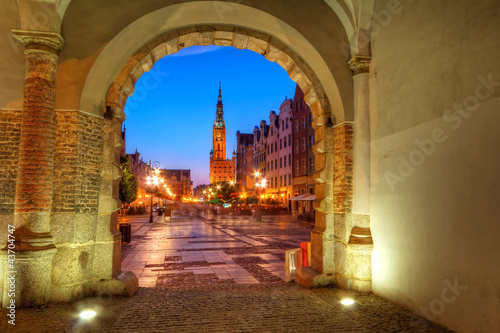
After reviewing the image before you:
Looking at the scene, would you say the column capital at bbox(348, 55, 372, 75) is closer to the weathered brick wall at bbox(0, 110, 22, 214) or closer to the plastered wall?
the plastered wall

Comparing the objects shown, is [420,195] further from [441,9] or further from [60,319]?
[60,319]

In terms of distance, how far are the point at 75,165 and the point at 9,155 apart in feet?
4.01

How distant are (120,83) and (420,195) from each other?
256 inches

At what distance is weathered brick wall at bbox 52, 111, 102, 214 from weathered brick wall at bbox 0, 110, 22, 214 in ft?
2.35

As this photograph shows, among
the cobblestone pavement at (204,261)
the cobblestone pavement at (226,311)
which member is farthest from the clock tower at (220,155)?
the cobblestone pavement at (226,311)

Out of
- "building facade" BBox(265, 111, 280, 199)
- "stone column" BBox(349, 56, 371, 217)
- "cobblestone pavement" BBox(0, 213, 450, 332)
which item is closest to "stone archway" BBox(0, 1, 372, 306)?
"stone column" BBox(349, 56, 371, 217)

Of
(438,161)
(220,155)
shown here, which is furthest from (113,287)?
(220,155)

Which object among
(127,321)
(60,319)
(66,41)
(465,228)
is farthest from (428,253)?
(66,41)

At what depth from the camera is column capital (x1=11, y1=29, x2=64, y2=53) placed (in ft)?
21.1

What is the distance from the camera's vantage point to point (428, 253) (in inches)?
224

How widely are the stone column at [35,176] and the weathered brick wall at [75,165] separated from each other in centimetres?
14

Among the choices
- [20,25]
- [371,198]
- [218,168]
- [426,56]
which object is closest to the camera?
[426,56]

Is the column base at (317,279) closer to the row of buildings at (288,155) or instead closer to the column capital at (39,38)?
the column capital at (39,38)

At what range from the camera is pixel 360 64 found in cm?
759
